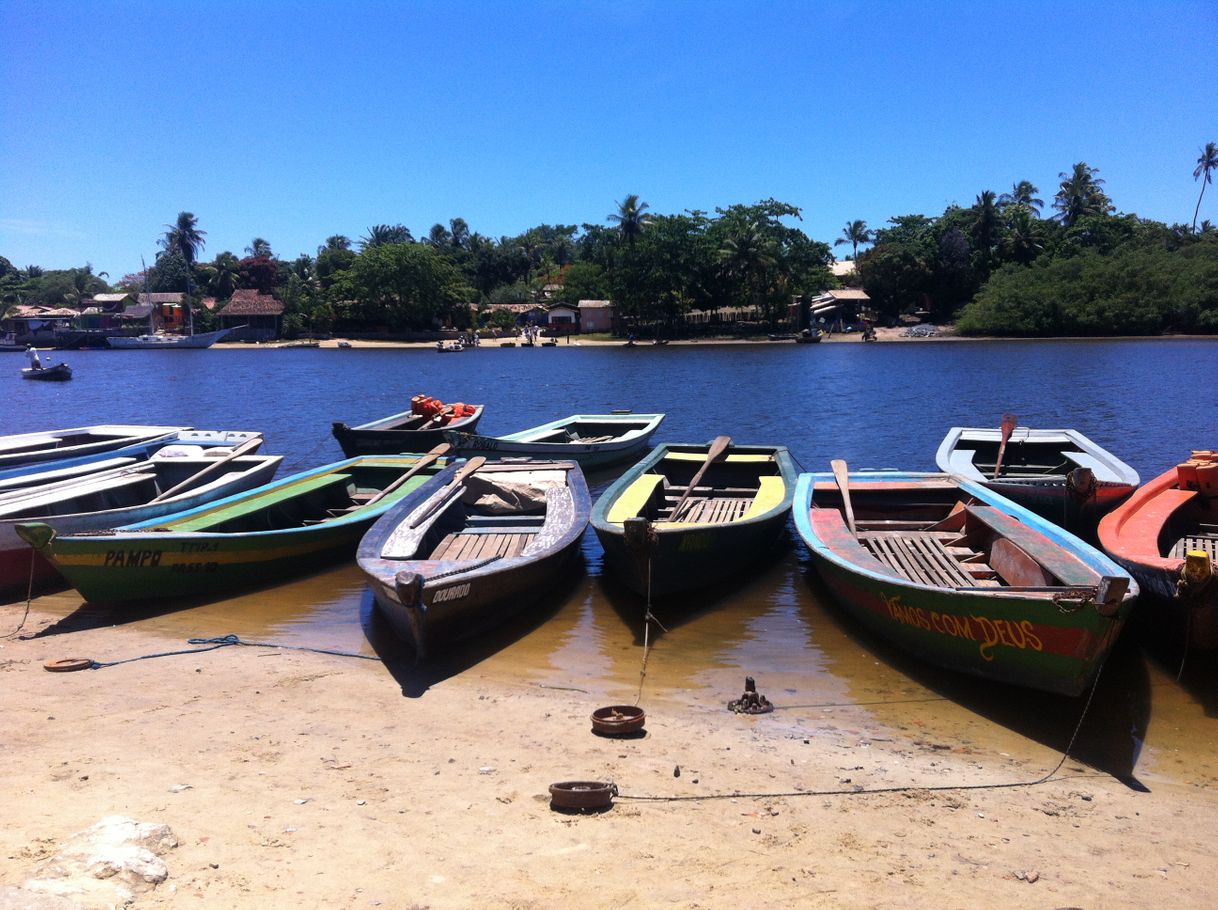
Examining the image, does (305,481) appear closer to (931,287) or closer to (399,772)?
(399,772)

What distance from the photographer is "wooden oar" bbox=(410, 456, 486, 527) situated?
34.9 ft

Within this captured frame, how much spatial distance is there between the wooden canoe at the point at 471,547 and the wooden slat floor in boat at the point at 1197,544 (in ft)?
23.1

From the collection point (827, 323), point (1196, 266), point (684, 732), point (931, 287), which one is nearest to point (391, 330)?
point (827, 323)

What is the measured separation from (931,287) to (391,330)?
52868 mm

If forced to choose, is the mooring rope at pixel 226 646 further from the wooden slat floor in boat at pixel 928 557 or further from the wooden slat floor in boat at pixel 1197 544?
the wooden slat floor in boat at pixel 1197 544

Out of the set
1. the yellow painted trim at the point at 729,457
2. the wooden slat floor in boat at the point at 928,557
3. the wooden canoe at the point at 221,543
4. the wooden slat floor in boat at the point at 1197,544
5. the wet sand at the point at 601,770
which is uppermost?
the yellow painted trim at the point at 729,457

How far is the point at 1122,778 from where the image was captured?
21.1ft

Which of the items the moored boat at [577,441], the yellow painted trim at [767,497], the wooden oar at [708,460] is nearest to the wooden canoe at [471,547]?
the wooden oar at [708,460]

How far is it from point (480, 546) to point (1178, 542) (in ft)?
27.7

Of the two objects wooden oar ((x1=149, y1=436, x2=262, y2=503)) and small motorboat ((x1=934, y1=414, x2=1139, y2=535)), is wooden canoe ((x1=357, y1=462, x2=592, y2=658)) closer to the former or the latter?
wooden oar ((x1=149, y1=436, x2=262, y2=503))

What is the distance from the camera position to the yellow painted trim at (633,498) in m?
10.7

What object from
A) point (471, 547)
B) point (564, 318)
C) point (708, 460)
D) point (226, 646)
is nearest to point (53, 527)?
point (226, 646)

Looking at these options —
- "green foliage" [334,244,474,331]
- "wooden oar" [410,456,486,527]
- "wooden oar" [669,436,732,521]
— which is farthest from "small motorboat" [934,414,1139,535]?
"green foliage" [334,244,474,331]

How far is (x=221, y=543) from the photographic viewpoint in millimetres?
10453
